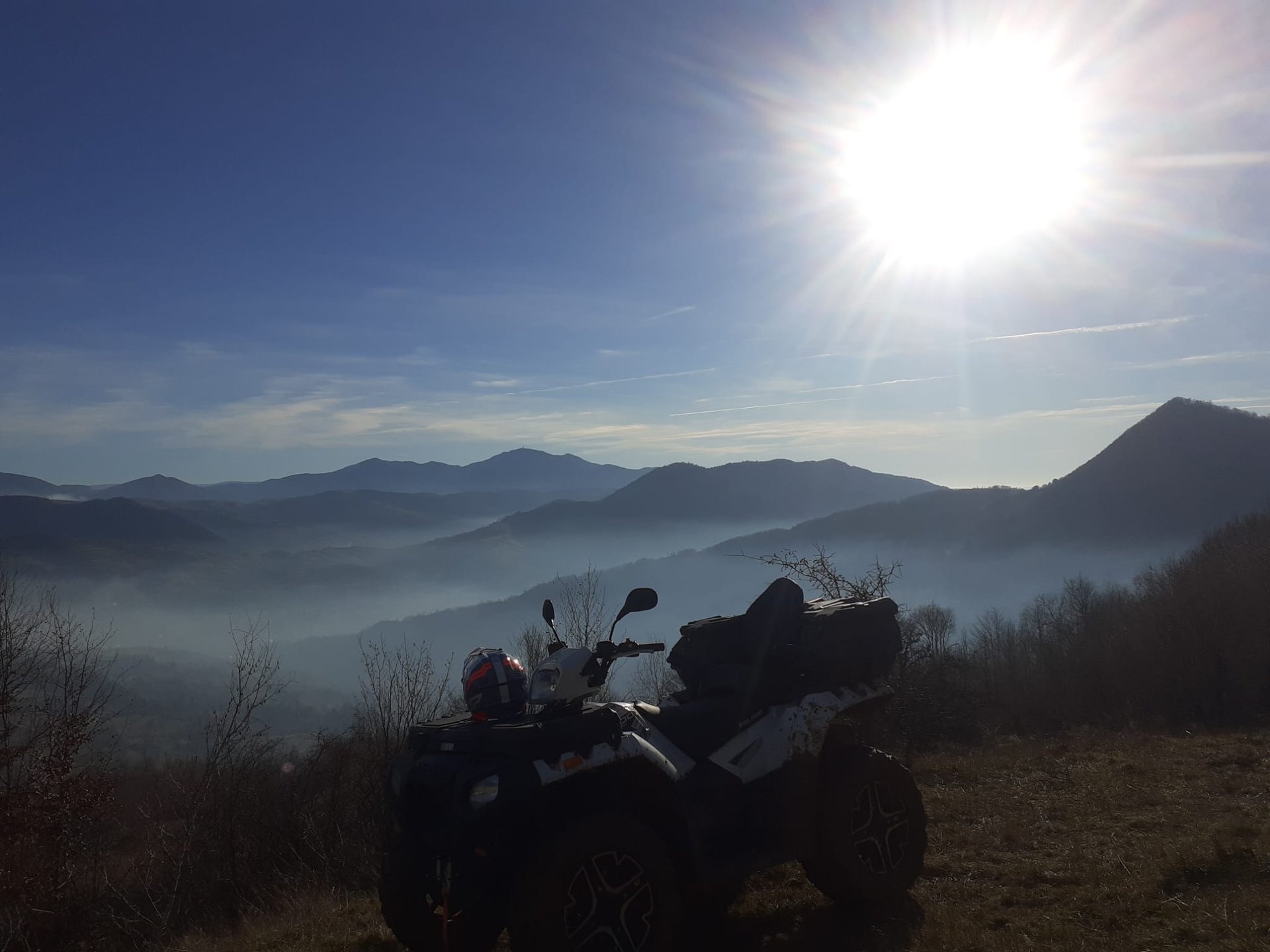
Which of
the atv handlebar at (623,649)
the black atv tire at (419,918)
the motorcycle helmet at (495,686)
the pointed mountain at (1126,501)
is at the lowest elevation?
the black atv tire at (419,918)

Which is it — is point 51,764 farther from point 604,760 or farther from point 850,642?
point 850,642

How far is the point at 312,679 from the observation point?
8175 centimetres

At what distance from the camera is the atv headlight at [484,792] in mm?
3982

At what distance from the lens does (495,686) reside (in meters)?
4.88

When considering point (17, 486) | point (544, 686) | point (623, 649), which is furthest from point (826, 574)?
point (17, 486)

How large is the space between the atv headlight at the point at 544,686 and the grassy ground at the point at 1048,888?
6.71 ft

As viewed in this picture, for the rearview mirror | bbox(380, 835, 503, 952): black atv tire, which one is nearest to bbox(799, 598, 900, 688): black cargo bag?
the rearview mirror

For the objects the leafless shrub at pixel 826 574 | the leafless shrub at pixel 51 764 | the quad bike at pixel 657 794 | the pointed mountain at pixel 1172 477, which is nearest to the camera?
the quad bike at pixel 657 794

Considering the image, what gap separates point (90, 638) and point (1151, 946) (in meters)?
15.0

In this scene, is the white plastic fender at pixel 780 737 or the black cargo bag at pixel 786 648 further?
the black cargo bag at pixel 786 648

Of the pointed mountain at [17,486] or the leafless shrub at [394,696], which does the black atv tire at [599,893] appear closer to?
the leafless shrub at [394,696]

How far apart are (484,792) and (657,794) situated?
106 cm

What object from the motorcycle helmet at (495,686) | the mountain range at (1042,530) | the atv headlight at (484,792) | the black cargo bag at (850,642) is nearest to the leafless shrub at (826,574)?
the black cargo bag at (850,642)

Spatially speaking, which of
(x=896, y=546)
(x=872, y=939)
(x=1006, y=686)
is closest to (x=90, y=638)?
(x=872, y=939)
